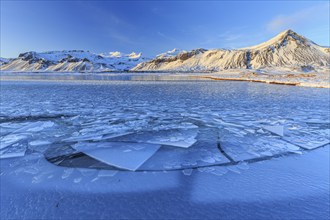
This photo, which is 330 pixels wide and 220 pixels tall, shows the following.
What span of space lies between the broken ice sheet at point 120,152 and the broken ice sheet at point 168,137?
0.26 m

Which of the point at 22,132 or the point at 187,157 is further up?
the point at 22,132

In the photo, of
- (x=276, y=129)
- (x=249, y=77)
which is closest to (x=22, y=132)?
→ (x=276, y=129)

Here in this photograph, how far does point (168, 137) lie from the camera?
165 inches

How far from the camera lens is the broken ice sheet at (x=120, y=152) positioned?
9.91ft

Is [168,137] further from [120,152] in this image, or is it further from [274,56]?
[274,56]

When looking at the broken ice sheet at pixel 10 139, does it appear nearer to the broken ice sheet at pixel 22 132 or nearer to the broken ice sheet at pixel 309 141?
the broken ice sheet at pixel 22 132

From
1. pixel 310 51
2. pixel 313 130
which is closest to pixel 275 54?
pixel 310 51

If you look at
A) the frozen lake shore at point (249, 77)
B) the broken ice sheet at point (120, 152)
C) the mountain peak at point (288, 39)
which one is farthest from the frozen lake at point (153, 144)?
the mountain peak at point (288, 39)

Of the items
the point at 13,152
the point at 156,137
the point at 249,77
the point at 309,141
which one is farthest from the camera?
the point at 249,77

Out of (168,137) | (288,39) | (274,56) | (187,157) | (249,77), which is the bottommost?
(187,157)

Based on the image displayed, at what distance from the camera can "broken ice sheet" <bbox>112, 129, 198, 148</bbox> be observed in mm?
3890

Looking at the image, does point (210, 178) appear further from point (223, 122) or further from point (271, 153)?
point (223, 122)

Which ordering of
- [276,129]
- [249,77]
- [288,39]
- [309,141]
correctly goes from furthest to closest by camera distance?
[288,39], [249,77], [276,129], [309,141]

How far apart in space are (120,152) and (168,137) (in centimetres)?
115
